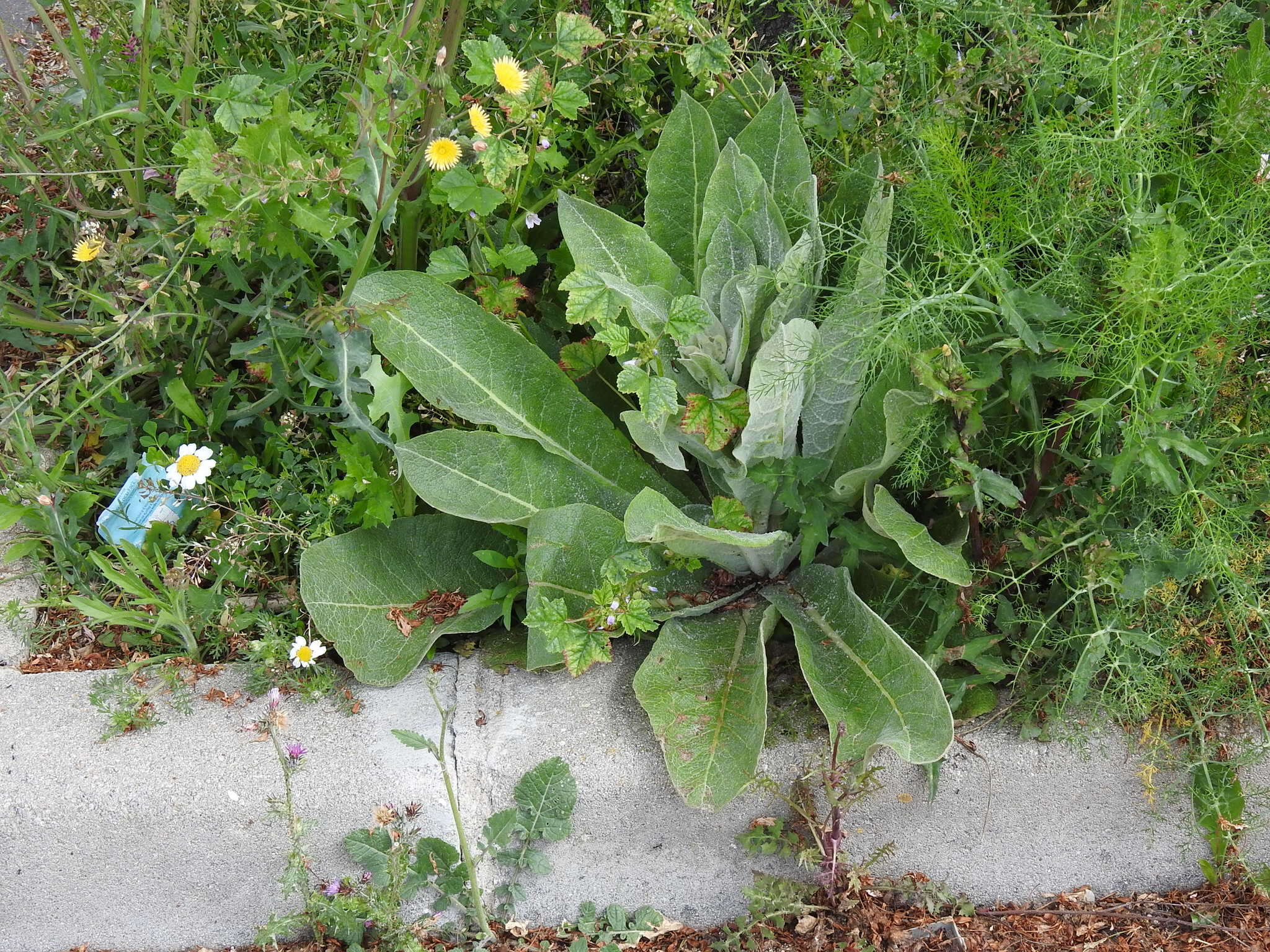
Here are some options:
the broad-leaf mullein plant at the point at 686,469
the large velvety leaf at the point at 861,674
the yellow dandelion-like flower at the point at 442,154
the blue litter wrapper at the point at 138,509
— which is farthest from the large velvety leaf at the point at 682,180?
the blue litter wrapper at the point at 138,509

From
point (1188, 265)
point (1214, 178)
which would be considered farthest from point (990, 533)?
point (1214, 178)

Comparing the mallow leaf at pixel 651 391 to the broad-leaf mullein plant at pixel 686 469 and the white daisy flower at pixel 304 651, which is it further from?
the white daisy flower at pixel 304 651

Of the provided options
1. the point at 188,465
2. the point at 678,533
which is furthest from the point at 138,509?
the point at 678,533

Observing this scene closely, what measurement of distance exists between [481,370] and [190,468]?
1.91 ft

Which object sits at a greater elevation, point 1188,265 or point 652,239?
point 1188,265

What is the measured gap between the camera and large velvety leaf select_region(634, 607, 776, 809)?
5.72 feet

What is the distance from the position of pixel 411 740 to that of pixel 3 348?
1.51 meters

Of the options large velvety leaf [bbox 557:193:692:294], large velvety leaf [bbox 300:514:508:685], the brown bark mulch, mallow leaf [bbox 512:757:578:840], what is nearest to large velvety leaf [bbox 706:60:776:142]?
large velvety leaf [bbox 557:193:692:294]

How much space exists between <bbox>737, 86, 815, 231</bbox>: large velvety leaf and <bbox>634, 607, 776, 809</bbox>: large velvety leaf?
830mm

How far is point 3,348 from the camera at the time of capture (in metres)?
2.42

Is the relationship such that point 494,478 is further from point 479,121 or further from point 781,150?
point 781,150

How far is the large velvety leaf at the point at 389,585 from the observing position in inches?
75.2

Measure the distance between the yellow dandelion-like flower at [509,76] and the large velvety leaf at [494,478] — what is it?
0.64 metres

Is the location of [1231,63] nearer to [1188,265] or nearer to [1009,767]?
[1188,265]
